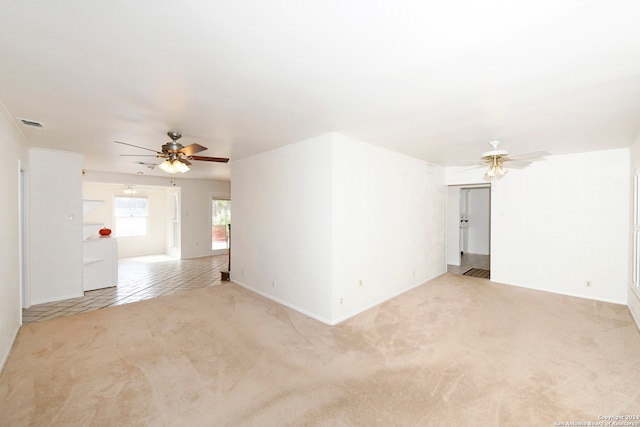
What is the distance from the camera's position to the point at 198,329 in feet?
11.5

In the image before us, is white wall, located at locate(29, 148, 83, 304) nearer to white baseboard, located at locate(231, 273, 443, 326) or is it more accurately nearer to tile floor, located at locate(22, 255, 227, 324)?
tile floor, located at locate(22, 255, 227, 324)

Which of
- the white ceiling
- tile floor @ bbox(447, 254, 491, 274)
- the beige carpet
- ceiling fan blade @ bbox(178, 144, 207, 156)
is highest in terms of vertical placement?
the white ceiling

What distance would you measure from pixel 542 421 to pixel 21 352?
4.66 m

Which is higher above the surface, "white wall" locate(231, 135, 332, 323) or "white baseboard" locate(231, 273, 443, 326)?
"white wall" locate(231, 135, 332, 323)

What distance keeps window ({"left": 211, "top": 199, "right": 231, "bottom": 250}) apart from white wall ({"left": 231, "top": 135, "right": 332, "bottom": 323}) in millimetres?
4321

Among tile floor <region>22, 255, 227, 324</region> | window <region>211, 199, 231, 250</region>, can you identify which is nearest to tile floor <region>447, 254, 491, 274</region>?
tile floor <region>22, 255, 227, 324</region>

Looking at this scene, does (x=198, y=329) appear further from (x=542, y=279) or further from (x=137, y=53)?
(x=542, y=279)

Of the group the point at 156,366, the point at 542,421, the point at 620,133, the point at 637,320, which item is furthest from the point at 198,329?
the point at 620,133

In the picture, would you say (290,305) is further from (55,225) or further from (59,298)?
(55,225)

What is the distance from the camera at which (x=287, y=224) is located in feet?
14.1

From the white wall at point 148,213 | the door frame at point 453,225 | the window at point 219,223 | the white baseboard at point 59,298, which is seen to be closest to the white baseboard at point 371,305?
the door frame at point 453,225

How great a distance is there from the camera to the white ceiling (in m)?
1.43

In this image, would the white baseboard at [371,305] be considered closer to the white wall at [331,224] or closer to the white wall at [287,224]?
the white wall at [331,224]

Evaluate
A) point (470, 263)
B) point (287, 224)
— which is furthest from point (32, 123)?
point (470, 263)
